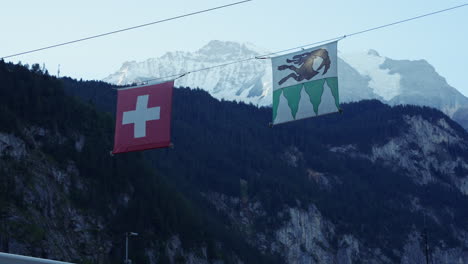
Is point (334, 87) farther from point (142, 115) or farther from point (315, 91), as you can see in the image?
point (142, 115)

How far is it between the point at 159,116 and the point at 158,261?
107 metres

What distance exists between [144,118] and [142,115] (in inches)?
6.9

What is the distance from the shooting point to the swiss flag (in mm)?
40375

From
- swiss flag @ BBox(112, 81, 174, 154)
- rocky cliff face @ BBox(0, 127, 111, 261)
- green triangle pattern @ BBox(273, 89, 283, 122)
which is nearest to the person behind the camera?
swiss flag @ BBox(112, 81, 174, 154)

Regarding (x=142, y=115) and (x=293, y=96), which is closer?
(x=142, y=115)

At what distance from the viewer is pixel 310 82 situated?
139ft

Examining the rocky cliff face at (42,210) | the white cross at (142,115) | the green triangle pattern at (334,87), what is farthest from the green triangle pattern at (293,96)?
the rocky cliff face at (42,210)

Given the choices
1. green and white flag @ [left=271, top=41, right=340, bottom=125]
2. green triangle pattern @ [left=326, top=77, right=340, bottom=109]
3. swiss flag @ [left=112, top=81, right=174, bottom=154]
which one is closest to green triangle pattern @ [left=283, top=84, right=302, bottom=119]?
green and white flag @ [left=271, top=41, right=340, bottom=125]

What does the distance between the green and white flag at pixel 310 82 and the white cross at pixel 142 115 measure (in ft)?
20.0

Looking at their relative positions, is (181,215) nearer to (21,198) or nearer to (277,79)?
(21,198)

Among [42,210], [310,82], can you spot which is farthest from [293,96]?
[42,210]

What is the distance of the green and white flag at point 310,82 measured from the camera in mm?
41781

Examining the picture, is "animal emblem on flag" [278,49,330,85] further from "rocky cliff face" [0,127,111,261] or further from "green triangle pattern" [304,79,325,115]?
"rocky cliff face" [0,127,111,261]

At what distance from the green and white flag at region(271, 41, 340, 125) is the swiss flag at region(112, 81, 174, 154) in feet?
→ 18.1
